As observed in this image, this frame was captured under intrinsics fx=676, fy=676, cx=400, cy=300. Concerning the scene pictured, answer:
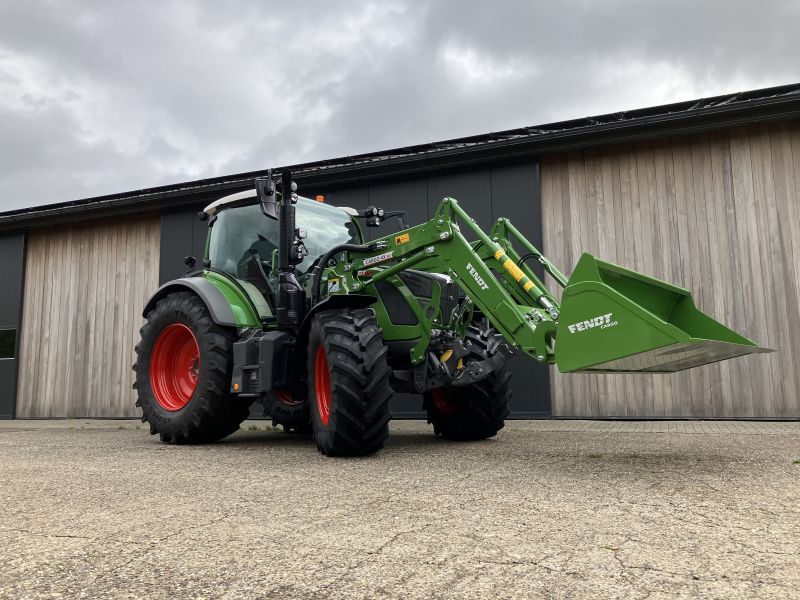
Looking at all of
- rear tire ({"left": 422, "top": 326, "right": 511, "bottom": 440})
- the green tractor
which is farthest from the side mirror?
rear tire ({"left": 422, "top": 326, "right": 511, "bottom": 440})

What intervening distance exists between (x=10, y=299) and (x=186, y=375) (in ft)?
28.1

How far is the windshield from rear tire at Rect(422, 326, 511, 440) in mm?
1818

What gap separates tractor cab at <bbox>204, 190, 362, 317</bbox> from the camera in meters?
6.70

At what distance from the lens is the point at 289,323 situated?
244 inches

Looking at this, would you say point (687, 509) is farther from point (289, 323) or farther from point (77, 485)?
point (289, 323)

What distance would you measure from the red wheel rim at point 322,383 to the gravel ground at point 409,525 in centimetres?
38

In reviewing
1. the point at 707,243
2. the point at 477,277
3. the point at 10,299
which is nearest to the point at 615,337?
the point at 477,277

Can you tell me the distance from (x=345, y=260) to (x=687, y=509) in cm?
393

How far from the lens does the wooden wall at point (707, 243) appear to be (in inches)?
339

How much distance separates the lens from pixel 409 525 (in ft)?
9.34

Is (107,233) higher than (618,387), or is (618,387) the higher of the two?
(107,233)

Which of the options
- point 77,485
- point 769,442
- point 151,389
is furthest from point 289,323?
point 769,442

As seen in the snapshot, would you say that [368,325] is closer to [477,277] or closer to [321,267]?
[477,277]

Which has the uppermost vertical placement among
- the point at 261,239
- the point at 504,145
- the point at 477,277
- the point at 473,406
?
the point at 504,145
